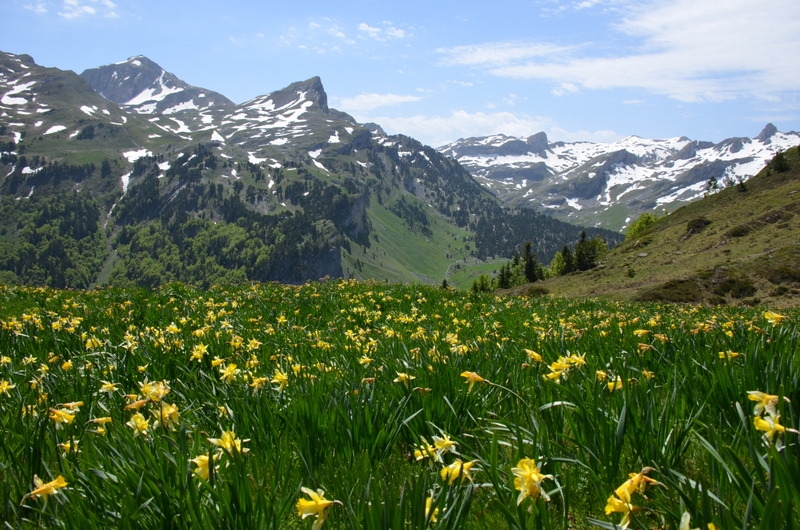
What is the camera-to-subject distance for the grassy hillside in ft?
145

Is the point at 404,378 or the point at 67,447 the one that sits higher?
the point at 404,378

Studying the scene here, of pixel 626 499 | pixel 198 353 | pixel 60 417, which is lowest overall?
pixel 198 353

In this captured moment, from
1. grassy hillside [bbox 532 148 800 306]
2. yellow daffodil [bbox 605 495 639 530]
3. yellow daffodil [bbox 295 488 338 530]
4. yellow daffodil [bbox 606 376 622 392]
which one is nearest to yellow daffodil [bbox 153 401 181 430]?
yellow daffodil [bbox 295 488 338 530]

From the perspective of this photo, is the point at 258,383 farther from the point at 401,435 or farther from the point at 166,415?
the point at 401,435

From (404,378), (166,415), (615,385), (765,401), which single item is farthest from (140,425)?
(765,401)

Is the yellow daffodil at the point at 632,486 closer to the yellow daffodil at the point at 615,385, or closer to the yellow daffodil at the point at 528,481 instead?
the yellow daffodil at the point at 528,481

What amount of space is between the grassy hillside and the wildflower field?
44.1 metres

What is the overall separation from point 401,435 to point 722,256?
65845 mm

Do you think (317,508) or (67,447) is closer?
(317,508)

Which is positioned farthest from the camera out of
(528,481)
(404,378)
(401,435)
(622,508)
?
(404,378)

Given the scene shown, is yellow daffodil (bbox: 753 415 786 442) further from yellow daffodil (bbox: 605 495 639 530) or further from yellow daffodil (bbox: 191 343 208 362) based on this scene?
yellow daffodil (bbox: 191 343 208 362)

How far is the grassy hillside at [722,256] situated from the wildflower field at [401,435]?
44061 mm

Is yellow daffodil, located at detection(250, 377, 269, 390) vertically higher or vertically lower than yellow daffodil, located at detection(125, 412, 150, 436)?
lower

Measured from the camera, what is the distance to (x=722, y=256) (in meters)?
57.5
